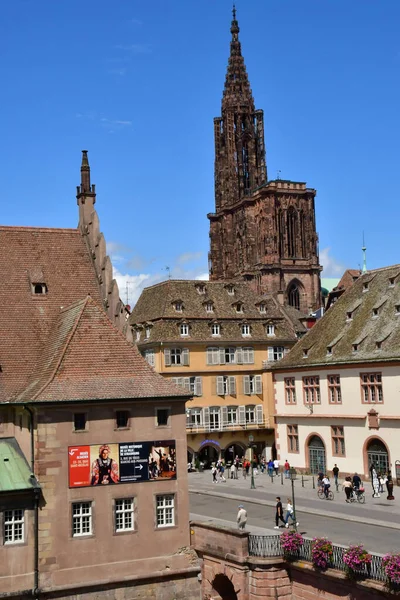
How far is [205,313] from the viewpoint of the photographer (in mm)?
71688

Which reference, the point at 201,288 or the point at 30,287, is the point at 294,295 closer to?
the point at 201,288

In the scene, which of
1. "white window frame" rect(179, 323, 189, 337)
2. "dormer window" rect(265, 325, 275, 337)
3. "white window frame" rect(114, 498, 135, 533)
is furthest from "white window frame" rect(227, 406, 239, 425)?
"white window frame" rect(114, 498, 135, 533)

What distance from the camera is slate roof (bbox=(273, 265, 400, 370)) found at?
A: 179 feet

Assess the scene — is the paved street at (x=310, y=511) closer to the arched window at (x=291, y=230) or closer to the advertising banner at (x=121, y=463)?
the advertising banner at (x=121, y=463)

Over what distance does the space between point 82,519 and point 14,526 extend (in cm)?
251

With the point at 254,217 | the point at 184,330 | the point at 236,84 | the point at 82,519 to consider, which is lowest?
the point at 82,519

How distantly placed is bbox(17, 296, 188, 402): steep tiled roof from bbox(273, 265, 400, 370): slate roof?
2195 centimetres

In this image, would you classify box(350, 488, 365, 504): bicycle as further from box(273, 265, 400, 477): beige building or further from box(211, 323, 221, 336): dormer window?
box(211, 323, 221, 336): dormer window

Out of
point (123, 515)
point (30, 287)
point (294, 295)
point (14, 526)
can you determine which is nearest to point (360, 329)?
point (30, 287)

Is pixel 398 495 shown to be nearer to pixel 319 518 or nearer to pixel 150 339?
pixel 319 518

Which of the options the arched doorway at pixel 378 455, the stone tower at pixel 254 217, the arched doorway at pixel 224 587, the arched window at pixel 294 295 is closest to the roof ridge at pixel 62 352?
the arched doorway at pixel 224 587

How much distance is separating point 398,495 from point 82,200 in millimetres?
23537

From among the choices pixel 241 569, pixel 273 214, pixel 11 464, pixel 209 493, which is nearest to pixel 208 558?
pixel 241 569

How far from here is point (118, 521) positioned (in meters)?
32.5
